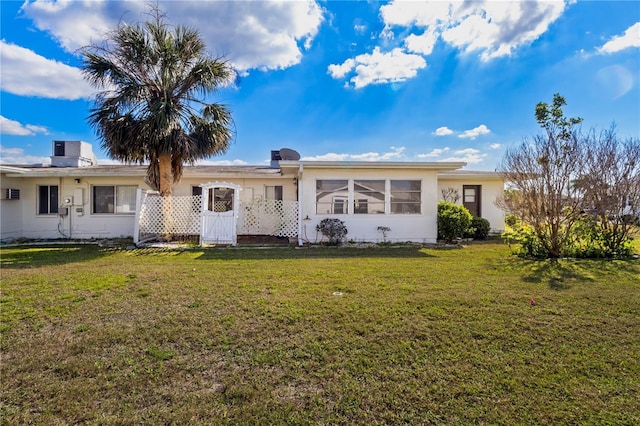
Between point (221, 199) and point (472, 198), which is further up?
point (472, 198)

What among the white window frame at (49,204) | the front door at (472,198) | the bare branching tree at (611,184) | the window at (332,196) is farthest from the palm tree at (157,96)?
the bare branching tree at (611,184)

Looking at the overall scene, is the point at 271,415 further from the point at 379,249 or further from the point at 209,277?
the point at 379,249

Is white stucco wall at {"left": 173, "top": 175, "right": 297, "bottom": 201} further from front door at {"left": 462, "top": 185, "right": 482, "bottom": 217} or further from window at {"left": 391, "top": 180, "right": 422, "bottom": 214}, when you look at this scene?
front door at {"left": 462, "top": 185, "right": 482, "bottom": 217}

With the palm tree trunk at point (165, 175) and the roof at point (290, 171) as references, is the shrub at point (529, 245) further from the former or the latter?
the palm tree trunk at point (165, 175)

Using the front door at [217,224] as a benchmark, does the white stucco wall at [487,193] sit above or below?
above

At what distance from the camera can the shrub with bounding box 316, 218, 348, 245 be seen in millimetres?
10164

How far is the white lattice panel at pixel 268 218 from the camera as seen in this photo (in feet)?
35.5

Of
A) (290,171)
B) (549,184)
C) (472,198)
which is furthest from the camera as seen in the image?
(472,198)

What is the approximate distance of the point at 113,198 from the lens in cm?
1217

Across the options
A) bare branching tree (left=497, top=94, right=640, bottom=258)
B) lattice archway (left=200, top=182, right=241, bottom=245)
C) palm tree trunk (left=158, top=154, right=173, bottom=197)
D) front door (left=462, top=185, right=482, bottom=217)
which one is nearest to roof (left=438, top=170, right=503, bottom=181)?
front door (left=462, top=185, right=482, bottom=217)

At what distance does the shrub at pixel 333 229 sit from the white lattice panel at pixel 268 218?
3.76ft

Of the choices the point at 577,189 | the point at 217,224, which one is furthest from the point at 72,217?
the point at 577,189

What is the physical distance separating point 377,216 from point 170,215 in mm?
7568

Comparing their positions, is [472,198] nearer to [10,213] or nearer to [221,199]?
[221,199]
